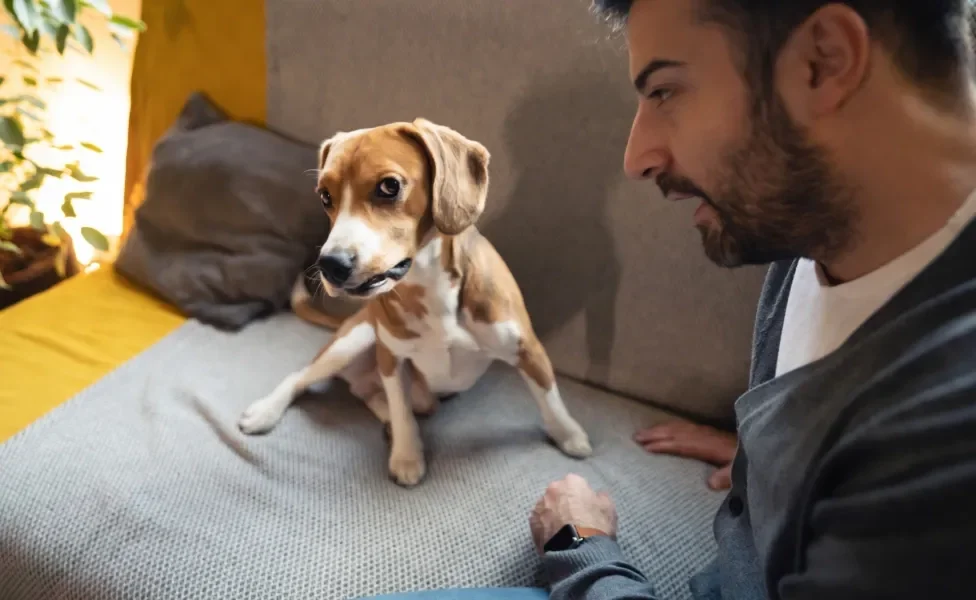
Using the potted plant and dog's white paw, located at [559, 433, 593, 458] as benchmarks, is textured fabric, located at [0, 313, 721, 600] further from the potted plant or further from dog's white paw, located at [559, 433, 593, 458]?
the potted plant

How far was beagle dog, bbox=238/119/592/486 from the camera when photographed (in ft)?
3.05

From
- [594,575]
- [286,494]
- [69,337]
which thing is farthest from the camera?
[69,337]

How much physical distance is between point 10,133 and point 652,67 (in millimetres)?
1181

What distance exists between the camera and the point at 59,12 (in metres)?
1.23

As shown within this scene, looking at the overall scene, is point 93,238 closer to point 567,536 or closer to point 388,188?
point 388,188

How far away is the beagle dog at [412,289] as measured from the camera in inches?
36.6

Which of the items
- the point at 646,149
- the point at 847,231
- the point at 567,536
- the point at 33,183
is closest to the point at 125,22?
the point at 33,183

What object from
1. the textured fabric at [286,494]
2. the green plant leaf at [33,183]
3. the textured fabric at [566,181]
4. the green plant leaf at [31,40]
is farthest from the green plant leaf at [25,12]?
the textured fabric at [286,494]

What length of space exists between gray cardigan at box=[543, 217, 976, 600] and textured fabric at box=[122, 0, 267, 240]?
139 centimetres

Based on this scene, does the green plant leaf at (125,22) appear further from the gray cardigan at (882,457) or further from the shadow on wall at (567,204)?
the gray cardigan at (882,457)

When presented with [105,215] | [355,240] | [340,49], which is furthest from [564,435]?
[105,215]

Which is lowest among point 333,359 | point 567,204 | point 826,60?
point 333,359

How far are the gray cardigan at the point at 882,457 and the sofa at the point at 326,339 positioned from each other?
0.43 meters

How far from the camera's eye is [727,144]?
2.01 ft
